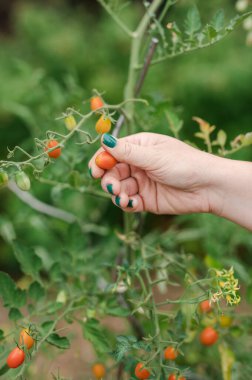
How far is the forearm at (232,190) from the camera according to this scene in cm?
99

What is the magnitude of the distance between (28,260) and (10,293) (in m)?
0.09

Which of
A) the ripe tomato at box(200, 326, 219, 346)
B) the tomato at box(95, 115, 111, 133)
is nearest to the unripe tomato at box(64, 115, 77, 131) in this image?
the tomato at box(95, 115, 111, 133)

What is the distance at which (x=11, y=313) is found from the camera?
0.99 meters

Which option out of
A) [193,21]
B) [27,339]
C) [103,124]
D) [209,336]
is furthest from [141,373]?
[193,21]

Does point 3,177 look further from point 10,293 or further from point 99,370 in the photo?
point 99,370

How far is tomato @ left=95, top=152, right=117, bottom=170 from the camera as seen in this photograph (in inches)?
36.4

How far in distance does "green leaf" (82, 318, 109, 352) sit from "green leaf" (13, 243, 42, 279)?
14cm

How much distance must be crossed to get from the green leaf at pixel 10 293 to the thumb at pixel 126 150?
0.30 meters

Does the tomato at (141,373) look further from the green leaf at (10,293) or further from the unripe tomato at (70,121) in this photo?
the unripe tomato at (70,121)

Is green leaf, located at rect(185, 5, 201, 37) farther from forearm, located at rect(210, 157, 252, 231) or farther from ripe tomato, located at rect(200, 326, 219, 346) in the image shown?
ripe tomato, located at rect(200, 326, 219, 346)

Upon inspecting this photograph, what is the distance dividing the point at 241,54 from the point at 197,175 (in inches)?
86.8

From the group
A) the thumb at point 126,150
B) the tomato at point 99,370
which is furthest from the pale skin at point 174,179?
the tomato at point 99,370

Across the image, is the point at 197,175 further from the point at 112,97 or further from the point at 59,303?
the point at 112,97

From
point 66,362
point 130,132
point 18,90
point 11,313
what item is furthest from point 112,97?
point 11,313
